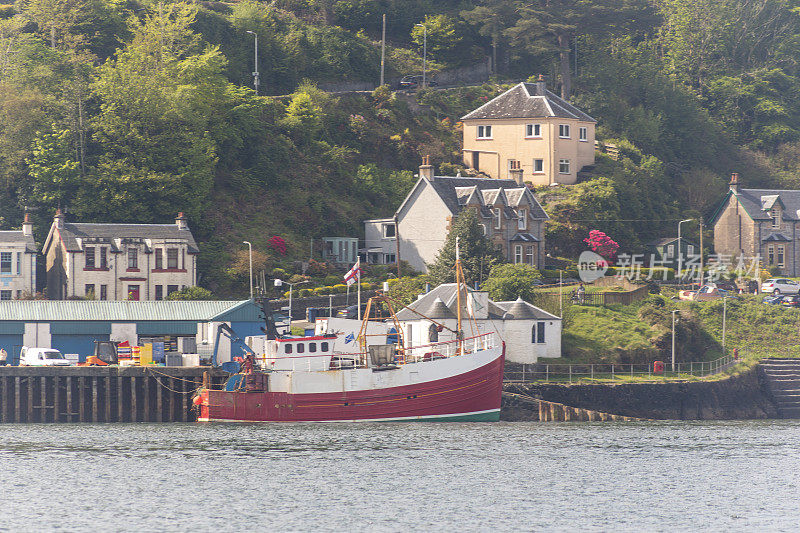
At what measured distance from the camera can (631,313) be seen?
299 feet

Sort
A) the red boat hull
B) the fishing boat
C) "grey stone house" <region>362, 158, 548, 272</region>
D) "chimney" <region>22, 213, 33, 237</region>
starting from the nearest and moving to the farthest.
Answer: the fishing boat < the red boat hull < "chimney" <region>22, 213, 33, 237</region> < "grey stone house" <region>362, 158, 548, 272</region>

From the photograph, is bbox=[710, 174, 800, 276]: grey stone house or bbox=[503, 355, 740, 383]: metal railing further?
bbox=[710, 174, 800, 276]: grey stone house

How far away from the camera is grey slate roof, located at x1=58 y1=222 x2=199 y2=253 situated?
86.9 meters

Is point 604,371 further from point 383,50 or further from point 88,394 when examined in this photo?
point 383,50

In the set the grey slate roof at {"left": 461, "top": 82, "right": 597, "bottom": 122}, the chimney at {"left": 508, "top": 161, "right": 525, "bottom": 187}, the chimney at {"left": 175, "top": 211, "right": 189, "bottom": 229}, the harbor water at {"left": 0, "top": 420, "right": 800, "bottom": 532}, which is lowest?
the harbor water at {"left": 0, "top": 420, "right": 800, "bottom": 532}

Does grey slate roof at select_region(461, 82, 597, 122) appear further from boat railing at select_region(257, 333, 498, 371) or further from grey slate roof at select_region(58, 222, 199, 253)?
boat railing at select_region(257, 333, 498, 371)

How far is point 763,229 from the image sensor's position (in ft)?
375

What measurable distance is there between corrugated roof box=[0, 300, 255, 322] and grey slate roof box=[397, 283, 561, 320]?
1166 centimetres

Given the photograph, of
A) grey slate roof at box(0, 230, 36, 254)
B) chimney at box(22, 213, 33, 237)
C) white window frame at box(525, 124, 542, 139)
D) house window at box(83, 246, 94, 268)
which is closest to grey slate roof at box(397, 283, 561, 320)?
house window at box(83, 246, 94, 268)

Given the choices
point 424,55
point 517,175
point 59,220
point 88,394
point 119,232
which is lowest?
point 88,394

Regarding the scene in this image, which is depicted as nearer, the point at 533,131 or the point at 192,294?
the point at 192,294

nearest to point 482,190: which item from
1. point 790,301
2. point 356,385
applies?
point 790,301

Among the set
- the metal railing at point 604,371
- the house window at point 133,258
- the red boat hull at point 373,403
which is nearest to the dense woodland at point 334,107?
the house window at point 133,258

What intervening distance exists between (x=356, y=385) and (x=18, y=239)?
32.5m
